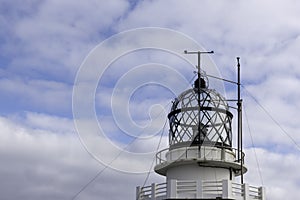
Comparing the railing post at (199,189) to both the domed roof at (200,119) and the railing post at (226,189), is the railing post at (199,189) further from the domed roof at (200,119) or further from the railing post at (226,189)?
the domed roof at (200,119)

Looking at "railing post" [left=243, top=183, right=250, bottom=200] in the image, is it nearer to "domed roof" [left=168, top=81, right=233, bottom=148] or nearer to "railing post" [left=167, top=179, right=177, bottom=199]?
"domed roof" [left=168, top=81, right=233, bottom=148]

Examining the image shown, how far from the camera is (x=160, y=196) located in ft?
130

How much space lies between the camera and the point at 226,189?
126ft

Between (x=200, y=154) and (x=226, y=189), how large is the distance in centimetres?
287

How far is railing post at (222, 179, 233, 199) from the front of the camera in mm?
38250

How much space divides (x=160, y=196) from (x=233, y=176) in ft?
14.7

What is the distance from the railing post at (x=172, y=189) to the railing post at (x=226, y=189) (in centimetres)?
240

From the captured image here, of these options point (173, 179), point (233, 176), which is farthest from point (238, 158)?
point (173, 179)

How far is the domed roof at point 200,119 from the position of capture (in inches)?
1623

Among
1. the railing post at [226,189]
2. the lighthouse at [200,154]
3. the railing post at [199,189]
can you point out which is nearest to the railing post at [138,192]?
the lighthouse at [200,154]

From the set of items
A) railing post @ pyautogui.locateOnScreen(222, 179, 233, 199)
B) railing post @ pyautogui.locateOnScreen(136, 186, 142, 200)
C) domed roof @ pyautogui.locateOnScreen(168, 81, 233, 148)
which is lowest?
railing post @ pyautogui.locateOnScreen(222, 179, 233, 199)

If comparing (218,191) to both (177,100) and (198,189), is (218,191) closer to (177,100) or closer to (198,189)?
(198,189)

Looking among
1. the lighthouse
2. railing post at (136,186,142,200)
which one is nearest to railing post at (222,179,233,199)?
the lighthouse

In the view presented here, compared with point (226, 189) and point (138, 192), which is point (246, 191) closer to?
point (226, 189)
